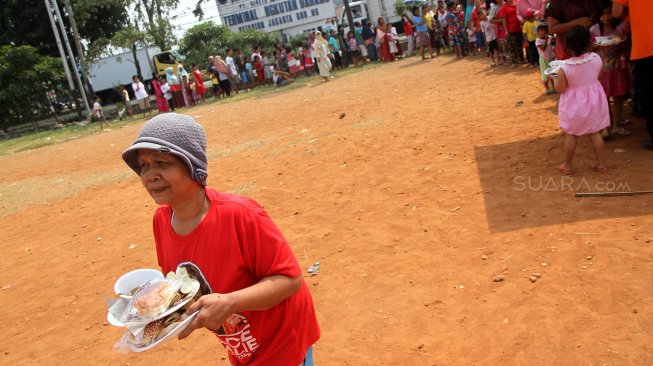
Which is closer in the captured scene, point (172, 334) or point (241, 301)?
point (172, 334)

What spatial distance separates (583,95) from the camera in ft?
16.3

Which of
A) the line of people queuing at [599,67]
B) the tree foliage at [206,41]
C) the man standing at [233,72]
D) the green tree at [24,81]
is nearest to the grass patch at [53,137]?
the green tree at [24,81]

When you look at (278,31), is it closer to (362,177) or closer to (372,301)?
(362,177)

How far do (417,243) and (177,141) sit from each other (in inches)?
126

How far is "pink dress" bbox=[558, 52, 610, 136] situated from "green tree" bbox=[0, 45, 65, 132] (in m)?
25.8

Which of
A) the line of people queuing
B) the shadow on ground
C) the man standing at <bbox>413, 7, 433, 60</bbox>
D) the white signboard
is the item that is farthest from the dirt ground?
the white signboard

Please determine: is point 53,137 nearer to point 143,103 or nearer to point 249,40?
point 143,103

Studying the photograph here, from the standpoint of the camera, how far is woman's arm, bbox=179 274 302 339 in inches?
58.0

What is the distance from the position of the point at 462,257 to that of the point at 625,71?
3347 mm

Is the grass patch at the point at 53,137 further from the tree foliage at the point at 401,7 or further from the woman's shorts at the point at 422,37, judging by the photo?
the tree foliage at the point at 401,7

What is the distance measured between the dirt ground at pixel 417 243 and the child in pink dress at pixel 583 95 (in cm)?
38

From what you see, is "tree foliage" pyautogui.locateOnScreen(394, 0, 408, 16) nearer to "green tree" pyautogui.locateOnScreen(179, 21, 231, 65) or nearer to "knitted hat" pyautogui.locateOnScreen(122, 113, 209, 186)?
"green tree" pyautogui.locateOnScreen(179, 21, 231, 65)

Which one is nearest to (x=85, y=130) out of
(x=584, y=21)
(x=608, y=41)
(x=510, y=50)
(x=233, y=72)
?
(x=233, y=72)

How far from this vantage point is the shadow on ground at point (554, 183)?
430cm
